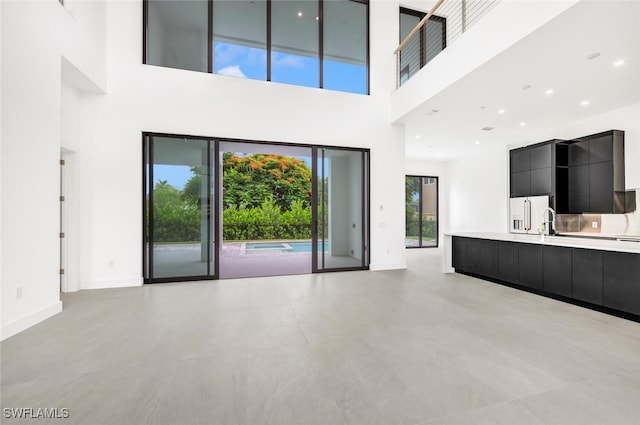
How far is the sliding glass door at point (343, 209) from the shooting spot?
239 inches

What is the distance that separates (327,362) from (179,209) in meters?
4.03

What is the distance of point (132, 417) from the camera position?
5.72 ft

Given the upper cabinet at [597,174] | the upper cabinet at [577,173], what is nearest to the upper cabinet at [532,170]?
the upper cabinet at [577,173]

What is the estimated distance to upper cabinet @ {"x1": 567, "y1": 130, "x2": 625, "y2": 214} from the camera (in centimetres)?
561

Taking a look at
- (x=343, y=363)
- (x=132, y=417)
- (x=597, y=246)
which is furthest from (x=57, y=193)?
(x=597, y=246)

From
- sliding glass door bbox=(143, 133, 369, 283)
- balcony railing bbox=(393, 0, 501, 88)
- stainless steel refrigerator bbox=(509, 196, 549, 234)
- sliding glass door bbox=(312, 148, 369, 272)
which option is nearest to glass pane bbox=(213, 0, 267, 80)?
sliding glass door bbox=(143, 133, 369, 283)

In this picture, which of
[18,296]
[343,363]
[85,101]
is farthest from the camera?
[85,101]

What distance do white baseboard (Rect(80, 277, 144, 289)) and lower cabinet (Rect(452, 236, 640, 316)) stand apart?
236 inches

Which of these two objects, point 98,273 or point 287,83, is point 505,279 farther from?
point 98,273

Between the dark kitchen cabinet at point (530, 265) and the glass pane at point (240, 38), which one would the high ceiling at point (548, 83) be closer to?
the dark kitchen cabinet at point (530, 265)

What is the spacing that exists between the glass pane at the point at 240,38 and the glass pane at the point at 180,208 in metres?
1.64

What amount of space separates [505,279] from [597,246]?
1492mm

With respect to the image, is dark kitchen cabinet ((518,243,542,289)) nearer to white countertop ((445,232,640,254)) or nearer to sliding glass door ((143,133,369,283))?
white countertop ((445,232,640,254))

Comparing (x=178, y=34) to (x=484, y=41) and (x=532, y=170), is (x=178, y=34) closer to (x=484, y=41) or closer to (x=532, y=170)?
(x=484, y=41)
